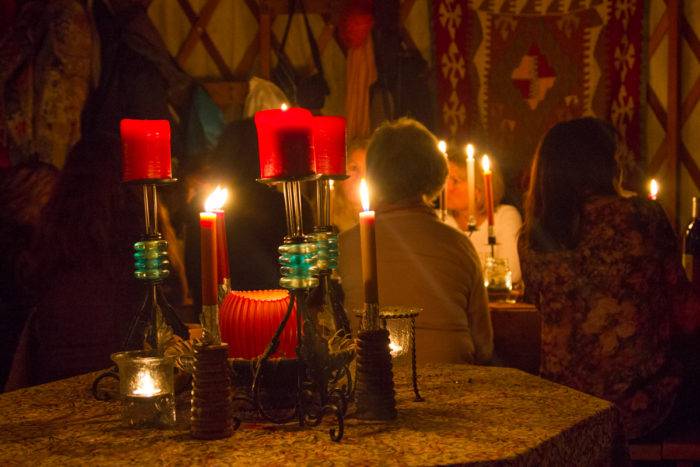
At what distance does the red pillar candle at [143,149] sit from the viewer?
91 centimetres

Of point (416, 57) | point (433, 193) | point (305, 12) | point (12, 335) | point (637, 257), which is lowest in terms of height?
point (12, 335)

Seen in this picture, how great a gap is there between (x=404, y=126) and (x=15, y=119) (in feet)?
6.37

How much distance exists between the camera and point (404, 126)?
172 cm

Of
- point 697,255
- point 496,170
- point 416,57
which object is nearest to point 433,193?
point 697,255

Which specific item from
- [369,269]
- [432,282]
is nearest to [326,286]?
[369,269]

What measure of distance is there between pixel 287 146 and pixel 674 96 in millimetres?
3110

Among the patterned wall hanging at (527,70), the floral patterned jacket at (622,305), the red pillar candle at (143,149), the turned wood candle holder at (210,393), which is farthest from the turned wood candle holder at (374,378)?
the patterned wall hanging at (527,70)

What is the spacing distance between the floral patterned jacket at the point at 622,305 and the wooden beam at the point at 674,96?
1.95m

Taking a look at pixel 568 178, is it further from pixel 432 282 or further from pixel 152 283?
pixel 152 283

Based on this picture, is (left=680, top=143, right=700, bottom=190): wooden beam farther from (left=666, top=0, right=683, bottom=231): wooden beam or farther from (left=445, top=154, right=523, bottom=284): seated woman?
(left=445, top=154, right=523, bottom=284): seated woman

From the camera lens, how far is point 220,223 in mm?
981

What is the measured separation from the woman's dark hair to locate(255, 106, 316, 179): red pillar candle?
103 centimetres

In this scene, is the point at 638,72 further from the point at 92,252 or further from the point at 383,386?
the point at 383,386

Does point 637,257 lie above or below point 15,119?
below
